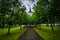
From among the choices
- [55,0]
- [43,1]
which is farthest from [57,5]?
[43,1]

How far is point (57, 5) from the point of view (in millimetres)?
28906

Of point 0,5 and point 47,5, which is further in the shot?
point 47,5

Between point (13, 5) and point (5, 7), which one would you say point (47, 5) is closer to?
point (13, 5)

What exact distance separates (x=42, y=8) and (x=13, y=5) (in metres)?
8.25

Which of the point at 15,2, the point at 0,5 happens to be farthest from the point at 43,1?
the point at 0,5

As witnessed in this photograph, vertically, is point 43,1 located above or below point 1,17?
above

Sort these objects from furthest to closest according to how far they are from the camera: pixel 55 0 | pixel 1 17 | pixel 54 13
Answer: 1. pixel 54 13
2. pixel 55 0
3. pixel 1 17

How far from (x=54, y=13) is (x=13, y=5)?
31.3 feet

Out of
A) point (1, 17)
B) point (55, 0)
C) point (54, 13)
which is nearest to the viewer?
point (1, 17)

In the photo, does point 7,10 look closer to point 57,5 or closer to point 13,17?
point 13,17

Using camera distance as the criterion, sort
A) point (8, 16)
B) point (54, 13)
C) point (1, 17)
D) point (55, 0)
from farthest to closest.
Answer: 1. point (54, 13)
2. point (55, 0)
3. point (8, 16)
4. point (1, 17)

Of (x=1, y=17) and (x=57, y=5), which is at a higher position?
(x=57, y=5)

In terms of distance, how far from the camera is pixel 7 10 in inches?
968

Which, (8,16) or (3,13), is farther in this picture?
(8,16)
